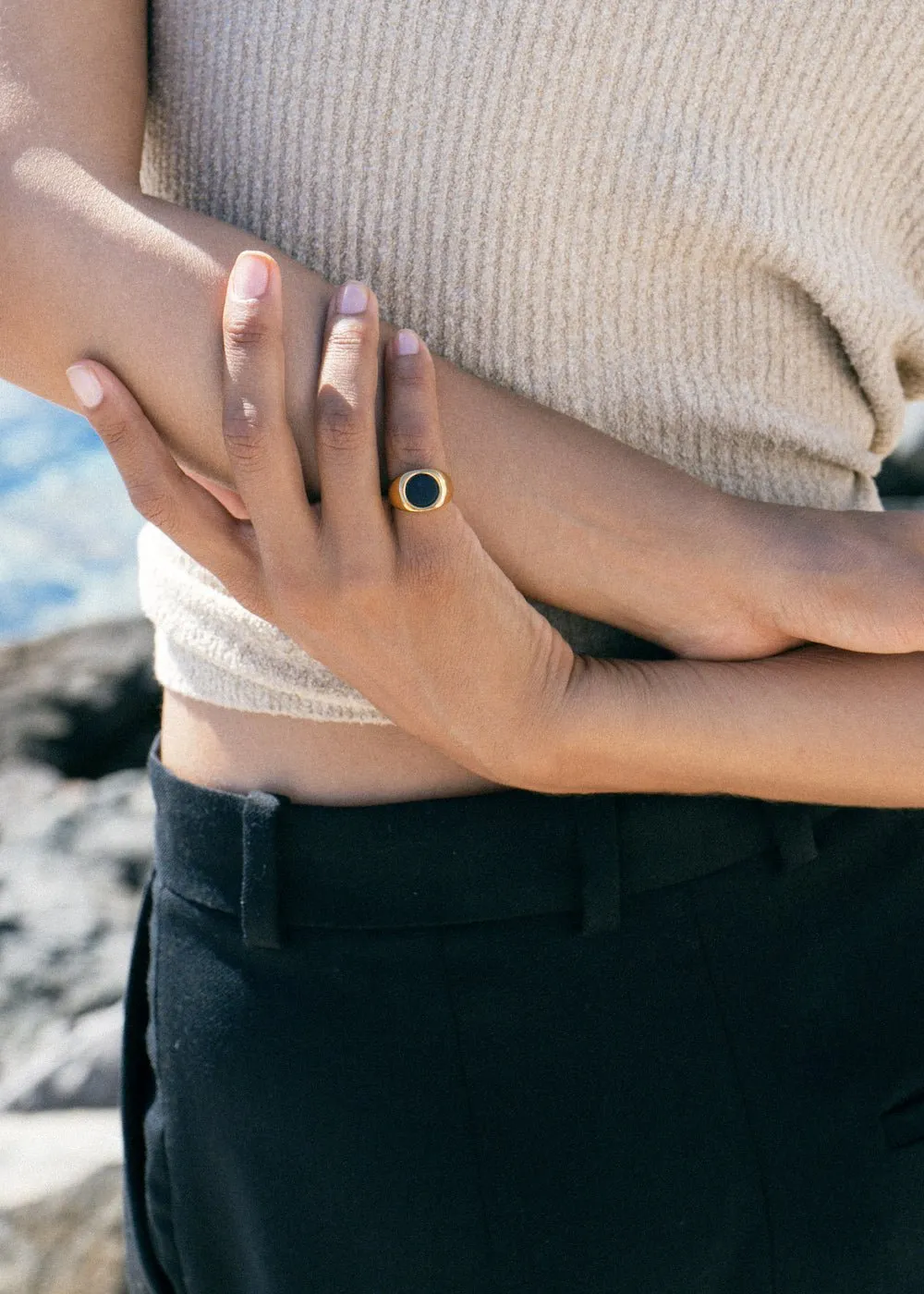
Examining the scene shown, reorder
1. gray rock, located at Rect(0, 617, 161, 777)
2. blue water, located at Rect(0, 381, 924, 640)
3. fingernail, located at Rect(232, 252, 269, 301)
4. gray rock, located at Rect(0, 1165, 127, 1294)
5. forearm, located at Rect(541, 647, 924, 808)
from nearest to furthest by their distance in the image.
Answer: fingernail, located at Rect(232, 252, 269, 301) < forearm, located at Rect(541, 647, 924, 808) < gray rock, located at Rect(0, 1165, 127, 1294) < gray rock, located at Rect(0, 617, 161, 777) < blue water, located at Rect(0, 381, 924, 640)

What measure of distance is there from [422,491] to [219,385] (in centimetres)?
15

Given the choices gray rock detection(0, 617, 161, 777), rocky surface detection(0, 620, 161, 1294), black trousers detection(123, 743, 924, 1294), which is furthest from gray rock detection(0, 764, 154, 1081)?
black trousers detection(123, 743, 924, 1294)

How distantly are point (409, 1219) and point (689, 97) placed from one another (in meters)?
0.81

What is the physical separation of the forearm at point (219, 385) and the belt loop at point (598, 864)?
0.52 feet

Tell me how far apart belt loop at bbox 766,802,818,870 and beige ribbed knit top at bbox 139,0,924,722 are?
19cm

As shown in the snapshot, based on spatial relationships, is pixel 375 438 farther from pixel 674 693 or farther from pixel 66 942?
pixel 66 942

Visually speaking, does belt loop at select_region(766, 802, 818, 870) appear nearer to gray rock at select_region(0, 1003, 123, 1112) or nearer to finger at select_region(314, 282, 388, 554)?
finger at select_region(314, 282, 388, 554)

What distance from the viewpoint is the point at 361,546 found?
826 mm

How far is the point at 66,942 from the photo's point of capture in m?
2.75

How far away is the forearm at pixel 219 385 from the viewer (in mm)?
827

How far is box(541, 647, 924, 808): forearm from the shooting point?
0.91 meters

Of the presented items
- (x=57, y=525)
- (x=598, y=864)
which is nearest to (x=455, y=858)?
(x=598, y=864)

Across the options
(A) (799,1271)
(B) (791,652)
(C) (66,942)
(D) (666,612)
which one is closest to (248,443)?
(D) (666,612)

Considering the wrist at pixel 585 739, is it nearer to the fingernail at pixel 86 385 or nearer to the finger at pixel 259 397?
the finger at pixel 259 397
